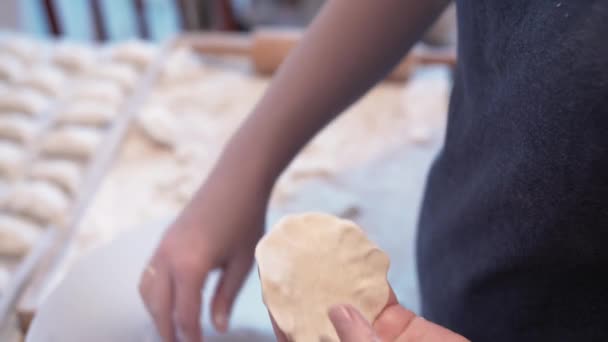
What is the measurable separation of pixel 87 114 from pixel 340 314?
672 millimetres

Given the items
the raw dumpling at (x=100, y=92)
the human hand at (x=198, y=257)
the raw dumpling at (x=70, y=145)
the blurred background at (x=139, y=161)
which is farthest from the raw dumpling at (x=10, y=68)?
the human hand at (x=198, y=257)

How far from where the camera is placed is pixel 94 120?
0.82 metres

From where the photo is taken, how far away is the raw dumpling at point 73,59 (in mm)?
952

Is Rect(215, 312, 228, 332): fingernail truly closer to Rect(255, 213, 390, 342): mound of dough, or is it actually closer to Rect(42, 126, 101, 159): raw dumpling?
Rect(255, 213, 390, 342): mound of dough

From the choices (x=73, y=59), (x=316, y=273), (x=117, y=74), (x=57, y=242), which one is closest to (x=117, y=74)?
(x=117, y=74)

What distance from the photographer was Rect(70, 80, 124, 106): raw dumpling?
0.86 metres

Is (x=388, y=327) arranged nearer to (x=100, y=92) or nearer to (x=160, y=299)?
(x=160, y=299)

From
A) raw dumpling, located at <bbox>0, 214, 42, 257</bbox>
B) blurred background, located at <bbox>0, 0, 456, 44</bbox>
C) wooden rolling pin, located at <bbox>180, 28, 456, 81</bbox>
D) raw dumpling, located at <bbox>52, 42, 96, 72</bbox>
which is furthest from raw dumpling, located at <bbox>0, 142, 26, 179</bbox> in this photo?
blurred background, located at <bbox>0, 0, 456, 44</bbox>

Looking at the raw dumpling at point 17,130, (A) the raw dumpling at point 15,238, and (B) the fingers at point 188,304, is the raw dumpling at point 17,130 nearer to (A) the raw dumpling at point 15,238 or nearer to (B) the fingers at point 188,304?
(A) the raw dumpling at point 15,238

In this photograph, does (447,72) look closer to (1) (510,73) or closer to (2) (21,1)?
(1) (510,73)

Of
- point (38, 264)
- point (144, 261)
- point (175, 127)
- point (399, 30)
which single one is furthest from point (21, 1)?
point (399, 30)

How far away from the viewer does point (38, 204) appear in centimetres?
66

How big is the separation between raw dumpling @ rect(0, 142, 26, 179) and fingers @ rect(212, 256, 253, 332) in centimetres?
44

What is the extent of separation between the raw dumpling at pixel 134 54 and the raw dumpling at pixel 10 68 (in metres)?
A: 0.15
